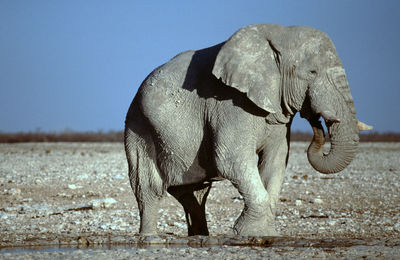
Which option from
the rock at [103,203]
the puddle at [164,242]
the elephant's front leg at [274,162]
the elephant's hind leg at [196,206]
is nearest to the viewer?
the puddle at [164,242]

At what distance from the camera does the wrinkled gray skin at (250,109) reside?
8445 millimetres

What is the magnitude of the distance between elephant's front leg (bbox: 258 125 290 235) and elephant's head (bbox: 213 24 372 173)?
0.36 meters

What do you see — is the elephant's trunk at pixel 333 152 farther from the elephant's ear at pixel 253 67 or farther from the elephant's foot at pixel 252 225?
the elephant's foot at pixel 252 225

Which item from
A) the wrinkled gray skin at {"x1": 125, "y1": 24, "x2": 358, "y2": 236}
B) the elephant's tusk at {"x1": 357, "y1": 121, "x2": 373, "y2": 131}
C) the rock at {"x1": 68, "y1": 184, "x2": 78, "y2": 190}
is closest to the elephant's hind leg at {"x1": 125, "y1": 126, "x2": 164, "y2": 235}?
the wrinkled gray skin at {"x1": 125, "y1": 24, "x2": 358, "y2": 236}

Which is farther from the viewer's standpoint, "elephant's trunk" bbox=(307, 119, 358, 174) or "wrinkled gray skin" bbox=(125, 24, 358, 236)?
"elephant's trunk" bbox=(307, 119, 358, 174)

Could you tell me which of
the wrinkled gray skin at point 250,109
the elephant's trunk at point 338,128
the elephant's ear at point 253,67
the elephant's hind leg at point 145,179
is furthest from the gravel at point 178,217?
the elephant's ear at point 253,67

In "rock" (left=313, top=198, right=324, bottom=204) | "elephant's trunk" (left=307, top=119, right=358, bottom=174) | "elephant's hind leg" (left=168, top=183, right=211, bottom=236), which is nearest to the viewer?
→ "elephant's trunk" (left=307, top=119, right=358, bottom=174)

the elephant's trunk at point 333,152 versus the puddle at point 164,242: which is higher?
the elephant's trunk at point 333,152

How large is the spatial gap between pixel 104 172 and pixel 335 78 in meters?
12.5

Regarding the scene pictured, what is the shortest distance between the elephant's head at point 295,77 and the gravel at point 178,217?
1.28 meters

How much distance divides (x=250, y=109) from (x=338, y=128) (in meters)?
1.01

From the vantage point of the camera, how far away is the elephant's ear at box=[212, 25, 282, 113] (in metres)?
8.45

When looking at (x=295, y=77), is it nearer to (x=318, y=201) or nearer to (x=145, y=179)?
(x=145, y=179)

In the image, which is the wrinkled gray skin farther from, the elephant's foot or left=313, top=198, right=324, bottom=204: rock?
left=313, top=198, right=324, bottom=204: rock
